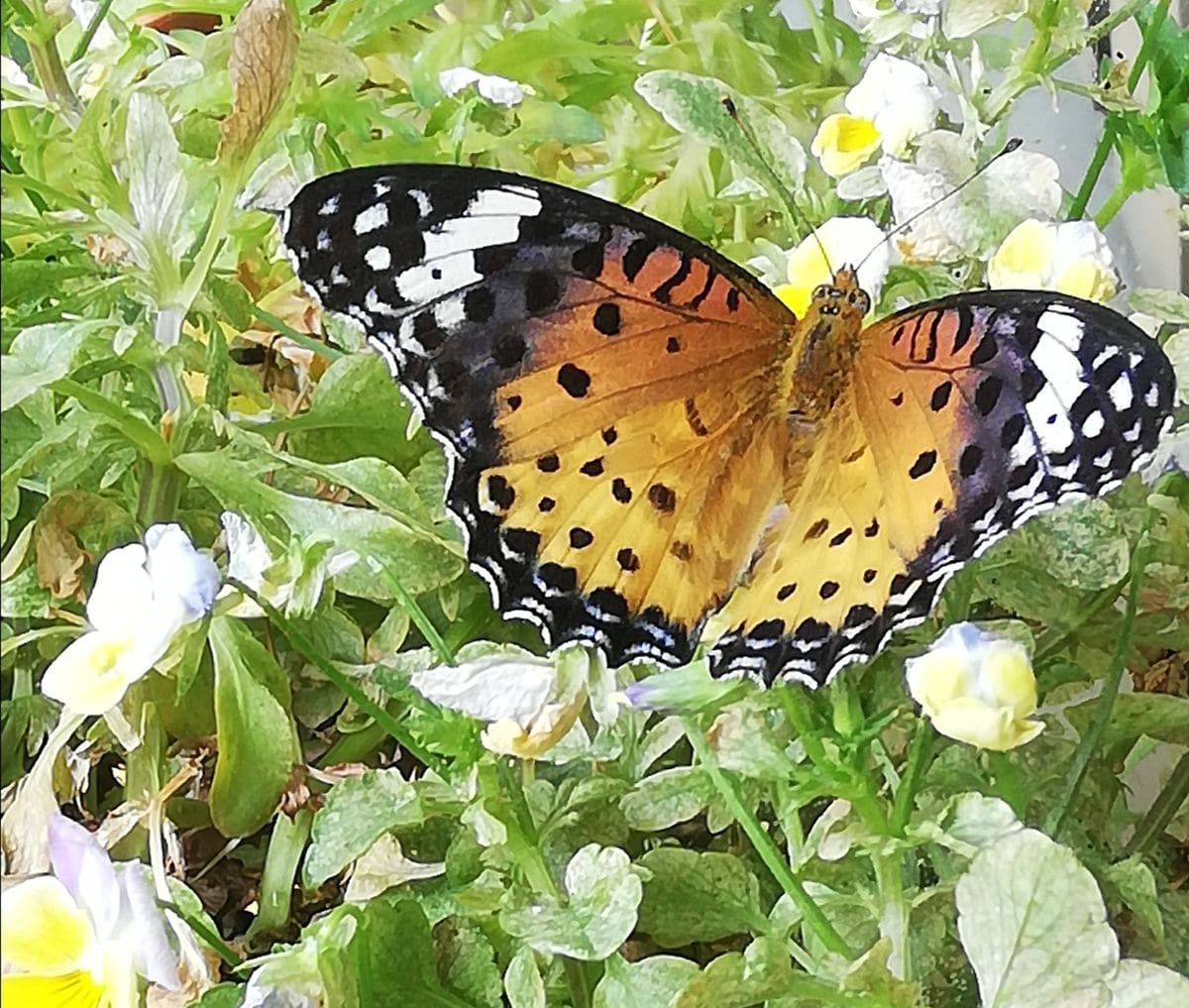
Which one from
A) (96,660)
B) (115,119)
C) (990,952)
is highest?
(115,119)

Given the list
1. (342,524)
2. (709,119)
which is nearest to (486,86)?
(709,119)

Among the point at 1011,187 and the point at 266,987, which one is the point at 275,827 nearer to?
the point at 266,987

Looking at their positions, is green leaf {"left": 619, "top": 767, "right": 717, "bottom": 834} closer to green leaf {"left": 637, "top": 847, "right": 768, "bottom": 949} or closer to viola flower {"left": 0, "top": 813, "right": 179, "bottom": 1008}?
green leaf {"left": 637, "top": 847, "right": 768, "bottom": 949}

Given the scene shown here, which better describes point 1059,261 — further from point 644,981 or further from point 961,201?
point 644,981

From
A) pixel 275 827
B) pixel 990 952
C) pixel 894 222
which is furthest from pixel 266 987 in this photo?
pixel 894 222

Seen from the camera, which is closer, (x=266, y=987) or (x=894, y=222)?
(x=266, y=987)

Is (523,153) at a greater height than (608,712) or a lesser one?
greater
